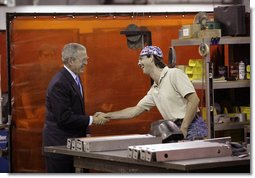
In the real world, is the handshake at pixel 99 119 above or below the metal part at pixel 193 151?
above

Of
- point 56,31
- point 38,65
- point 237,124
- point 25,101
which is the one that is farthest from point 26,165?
point 237,124

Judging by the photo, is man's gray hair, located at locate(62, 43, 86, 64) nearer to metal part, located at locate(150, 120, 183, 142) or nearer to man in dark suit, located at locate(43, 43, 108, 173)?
man in dark suit, located at locate(43, 43, 108, 173)

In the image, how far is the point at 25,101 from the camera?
4.44 metres

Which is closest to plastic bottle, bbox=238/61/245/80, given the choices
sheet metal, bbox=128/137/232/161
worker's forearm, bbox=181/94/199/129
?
worker's forearm, bbox=181/94/199/129

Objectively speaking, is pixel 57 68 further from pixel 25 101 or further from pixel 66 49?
pixel 66 49

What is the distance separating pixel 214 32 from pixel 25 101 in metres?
1.50

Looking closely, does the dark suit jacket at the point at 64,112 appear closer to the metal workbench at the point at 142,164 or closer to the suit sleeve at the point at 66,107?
the suit sleeve at the point at 66,107

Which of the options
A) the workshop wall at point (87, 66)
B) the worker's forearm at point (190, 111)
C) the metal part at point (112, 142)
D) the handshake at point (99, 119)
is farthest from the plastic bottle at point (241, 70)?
the metal part at point (112, 142)

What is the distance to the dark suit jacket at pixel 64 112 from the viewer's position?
3.35 metres

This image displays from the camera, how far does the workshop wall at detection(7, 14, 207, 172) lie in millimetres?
4406

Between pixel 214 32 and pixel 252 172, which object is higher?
pixel 214 32

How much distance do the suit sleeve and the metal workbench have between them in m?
0.16

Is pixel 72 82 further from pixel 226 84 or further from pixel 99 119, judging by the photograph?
pixel 226 84

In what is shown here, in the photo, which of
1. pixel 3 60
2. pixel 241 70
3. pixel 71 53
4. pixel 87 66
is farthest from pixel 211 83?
pixel 3 60
